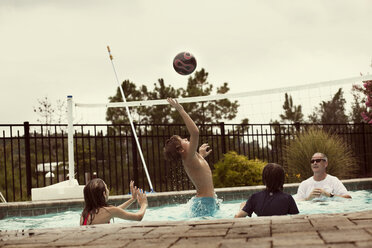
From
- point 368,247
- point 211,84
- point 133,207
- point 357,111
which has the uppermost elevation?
point 211,84

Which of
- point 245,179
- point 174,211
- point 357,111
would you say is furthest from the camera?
point 357,111

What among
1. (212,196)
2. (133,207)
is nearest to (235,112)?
(133,207)

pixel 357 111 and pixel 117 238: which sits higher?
pixel 357 111

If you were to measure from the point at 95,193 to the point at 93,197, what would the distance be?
0.14 ft

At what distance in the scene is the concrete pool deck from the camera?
2.59 metres

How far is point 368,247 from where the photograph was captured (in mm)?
2273

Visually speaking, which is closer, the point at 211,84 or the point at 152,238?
the point at 152,238

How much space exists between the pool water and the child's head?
1803 millimetres

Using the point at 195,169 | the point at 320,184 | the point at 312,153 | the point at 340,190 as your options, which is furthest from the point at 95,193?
the point at 312,153

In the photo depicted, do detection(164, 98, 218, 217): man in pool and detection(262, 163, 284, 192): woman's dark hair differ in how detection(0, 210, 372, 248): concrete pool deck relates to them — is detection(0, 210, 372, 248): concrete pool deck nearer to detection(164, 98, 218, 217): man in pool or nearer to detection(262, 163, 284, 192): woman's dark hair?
detection(262, 163, 284, 192): woman's dark hair

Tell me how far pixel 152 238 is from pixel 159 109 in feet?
87.7

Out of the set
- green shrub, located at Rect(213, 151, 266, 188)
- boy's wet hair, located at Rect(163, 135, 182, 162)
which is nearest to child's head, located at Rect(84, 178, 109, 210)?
boy's wet hair, located at Rect(163, 135, 182, 162)

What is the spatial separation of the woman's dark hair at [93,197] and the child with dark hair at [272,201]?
1223 mm

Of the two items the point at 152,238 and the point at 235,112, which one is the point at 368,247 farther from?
the point at 235,112
